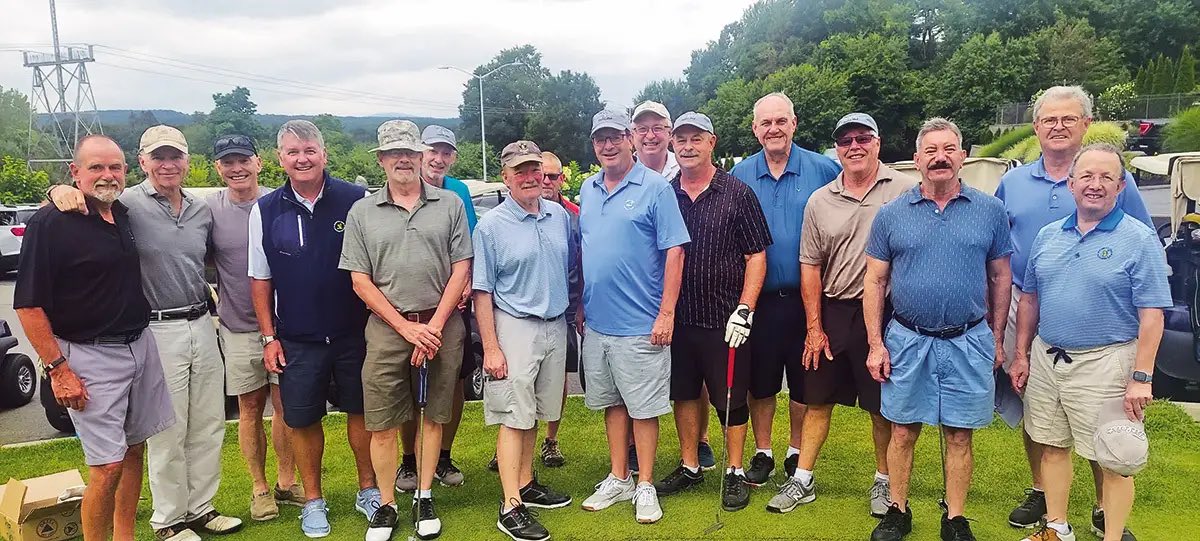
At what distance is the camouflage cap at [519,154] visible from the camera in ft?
12.6

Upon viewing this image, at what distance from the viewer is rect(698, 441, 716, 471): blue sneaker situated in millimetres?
4824

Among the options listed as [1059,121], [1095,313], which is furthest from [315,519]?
[1059,121]

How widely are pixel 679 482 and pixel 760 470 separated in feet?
1.60

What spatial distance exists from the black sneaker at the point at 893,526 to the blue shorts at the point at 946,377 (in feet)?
1.66

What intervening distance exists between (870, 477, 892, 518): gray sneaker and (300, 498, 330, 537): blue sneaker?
281 cm

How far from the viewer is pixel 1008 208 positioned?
3.88 m

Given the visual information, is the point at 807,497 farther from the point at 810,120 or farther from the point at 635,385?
the point at 810,120

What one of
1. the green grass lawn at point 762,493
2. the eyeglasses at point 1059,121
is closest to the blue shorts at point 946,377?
the green grass lawn at point 762,493

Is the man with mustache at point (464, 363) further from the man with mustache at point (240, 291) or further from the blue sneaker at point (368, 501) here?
the man with mustache at point (240, 291)

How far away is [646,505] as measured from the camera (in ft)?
13.4

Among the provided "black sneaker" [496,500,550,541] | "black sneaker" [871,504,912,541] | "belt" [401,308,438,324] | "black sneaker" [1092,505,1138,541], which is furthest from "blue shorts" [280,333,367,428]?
"black sneaker" [1092,505,1138,541]

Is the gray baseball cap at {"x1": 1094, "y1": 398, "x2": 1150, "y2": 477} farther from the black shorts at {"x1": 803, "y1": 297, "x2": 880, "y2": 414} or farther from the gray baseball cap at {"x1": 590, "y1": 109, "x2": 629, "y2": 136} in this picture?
the gray baseball cap at {"x1": 590, "y1": 109, "x2": 629, "y2": 136}

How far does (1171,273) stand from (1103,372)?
13.1ft

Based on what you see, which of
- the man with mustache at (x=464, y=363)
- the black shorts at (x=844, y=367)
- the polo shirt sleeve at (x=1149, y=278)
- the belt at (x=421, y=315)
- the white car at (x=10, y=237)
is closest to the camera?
the polo shirt sleeve at (x=1149, y=278)
